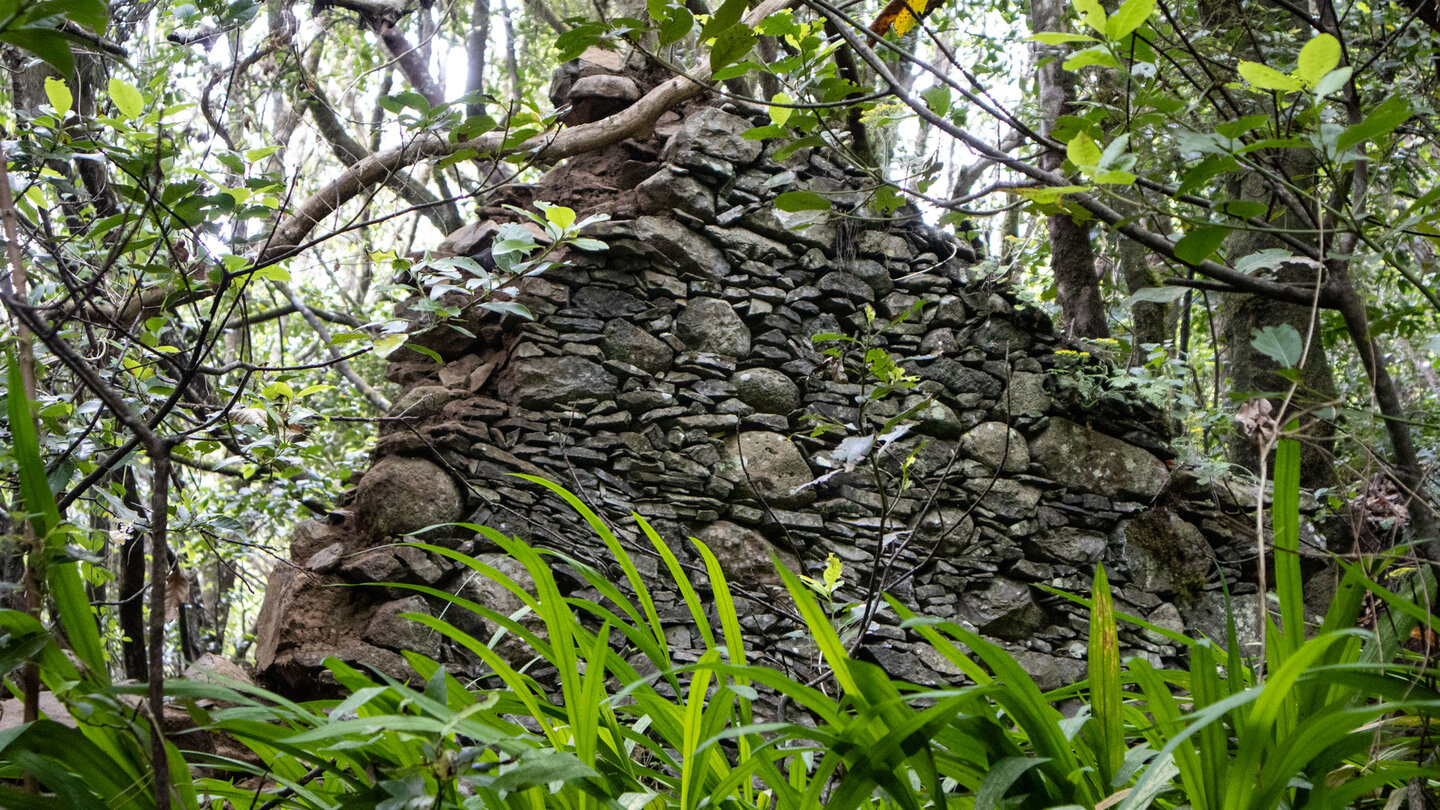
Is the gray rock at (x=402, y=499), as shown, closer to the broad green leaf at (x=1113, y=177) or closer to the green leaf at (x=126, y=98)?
the green leaf at (x=126, y=98)

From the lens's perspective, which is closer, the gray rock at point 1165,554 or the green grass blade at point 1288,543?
the green grass blade at point 1288,543

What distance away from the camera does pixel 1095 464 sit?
339cm

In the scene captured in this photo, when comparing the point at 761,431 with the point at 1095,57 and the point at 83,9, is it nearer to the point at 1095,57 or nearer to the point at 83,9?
the point at 1095,57

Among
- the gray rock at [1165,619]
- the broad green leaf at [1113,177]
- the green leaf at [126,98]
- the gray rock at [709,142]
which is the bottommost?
the gray rock at [1165,619]

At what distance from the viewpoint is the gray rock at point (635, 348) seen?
3143mm

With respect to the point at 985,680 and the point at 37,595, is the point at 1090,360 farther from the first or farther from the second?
the point at 37,595

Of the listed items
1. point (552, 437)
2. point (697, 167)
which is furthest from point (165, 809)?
point (697, 167)

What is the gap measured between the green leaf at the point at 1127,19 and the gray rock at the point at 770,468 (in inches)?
92.8

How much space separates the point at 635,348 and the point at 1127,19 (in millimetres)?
2508

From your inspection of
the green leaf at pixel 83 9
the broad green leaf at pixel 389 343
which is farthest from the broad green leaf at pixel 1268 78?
the broad green leaf at pixel 389 343

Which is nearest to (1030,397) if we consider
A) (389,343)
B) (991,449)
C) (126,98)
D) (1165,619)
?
(991,449)

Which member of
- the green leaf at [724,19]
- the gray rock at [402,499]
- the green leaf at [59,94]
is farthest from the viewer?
the gray rock at [402,499]

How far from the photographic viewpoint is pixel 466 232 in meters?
3.17

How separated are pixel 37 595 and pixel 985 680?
0.78 meters
